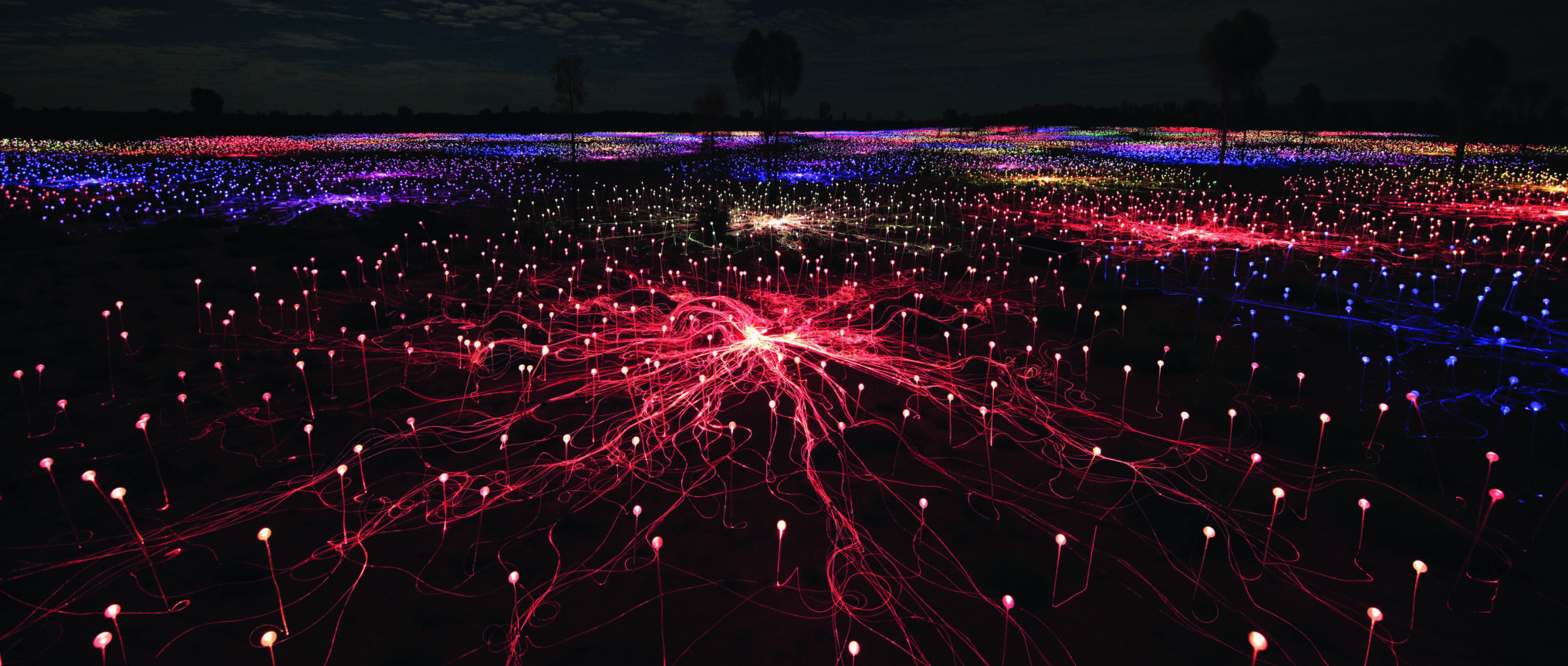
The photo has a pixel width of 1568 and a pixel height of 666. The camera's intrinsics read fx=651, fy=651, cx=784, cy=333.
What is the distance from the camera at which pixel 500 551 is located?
4289mm

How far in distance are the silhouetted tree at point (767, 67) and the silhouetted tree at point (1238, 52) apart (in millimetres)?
27552

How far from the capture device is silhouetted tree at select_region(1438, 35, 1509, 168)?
24.0 meters

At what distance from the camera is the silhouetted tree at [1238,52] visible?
24141mm

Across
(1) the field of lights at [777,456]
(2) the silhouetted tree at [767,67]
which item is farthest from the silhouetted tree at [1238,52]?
(2) the silhouetted tree at [767,67]

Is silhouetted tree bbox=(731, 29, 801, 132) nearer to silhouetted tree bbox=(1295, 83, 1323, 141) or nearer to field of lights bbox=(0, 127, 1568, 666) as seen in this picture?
field of lights bbox=(0, 127, 1568, 666)

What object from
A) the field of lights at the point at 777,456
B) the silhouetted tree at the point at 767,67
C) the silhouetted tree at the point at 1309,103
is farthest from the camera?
the silhouetted tree at the point at 1309,103

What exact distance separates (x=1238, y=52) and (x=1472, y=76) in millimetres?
8892

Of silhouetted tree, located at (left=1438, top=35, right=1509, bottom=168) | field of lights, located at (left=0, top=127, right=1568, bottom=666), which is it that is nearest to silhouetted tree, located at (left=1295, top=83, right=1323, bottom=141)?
silhouetted tree, located at (left=1438, top=35, right=1509, bottom=168)

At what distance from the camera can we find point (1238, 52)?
2450cm

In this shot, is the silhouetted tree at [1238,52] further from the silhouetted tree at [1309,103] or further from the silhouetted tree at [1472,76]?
the silhouetted tree at [1309,103]

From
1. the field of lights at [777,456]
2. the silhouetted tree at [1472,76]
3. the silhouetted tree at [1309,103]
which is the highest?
the silhouetted tree at [1309,103]

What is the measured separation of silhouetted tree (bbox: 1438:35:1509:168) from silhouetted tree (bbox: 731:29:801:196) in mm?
34149

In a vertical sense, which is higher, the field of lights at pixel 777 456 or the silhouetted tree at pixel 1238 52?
the silhouetted tree at pixel 1238 52

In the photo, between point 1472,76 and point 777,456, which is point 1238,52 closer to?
point 1472,76
